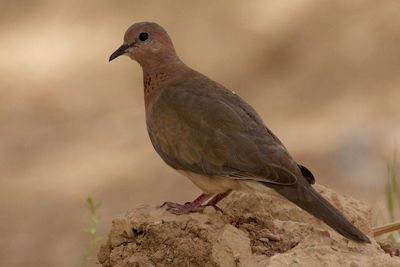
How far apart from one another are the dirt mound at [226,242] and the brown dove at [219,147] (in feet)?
0.38

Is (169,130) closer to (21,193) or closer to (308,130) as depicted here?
(21,193)

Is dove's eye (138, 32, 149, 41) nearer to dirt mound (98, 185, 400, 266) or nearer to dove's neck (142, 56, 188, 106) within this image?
dove's neck (142, 56, 188, 106)

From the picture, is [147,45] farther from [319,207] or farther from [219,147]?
[319,207]

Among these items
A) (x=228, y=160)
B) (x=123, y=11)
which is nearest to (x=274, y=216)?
(x=228, y=160)

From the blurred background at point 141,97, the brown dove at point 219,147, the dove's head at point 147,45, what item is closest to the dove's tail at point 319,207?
the brown dove at point 219,147

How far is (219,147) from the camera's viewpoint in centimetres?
492

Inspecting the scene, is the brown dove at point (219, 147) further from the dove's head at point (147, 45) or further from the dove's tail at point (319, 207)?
the dove's head at point (147, 45)

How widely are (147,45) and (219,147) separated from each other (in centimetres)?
104

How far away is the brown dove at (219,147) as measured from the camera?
4.65 m

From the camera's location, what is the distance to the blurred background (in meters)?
8.75

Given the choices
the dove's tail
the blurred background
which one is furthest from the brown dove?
the blurred background

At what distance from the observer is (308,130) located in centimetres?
977

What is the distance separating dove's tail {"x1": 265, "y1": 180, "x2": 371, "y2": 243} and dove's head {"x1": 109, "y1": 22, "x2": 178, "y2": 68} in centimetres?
132

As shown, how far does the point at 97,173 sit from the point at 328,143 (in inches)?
91.9
